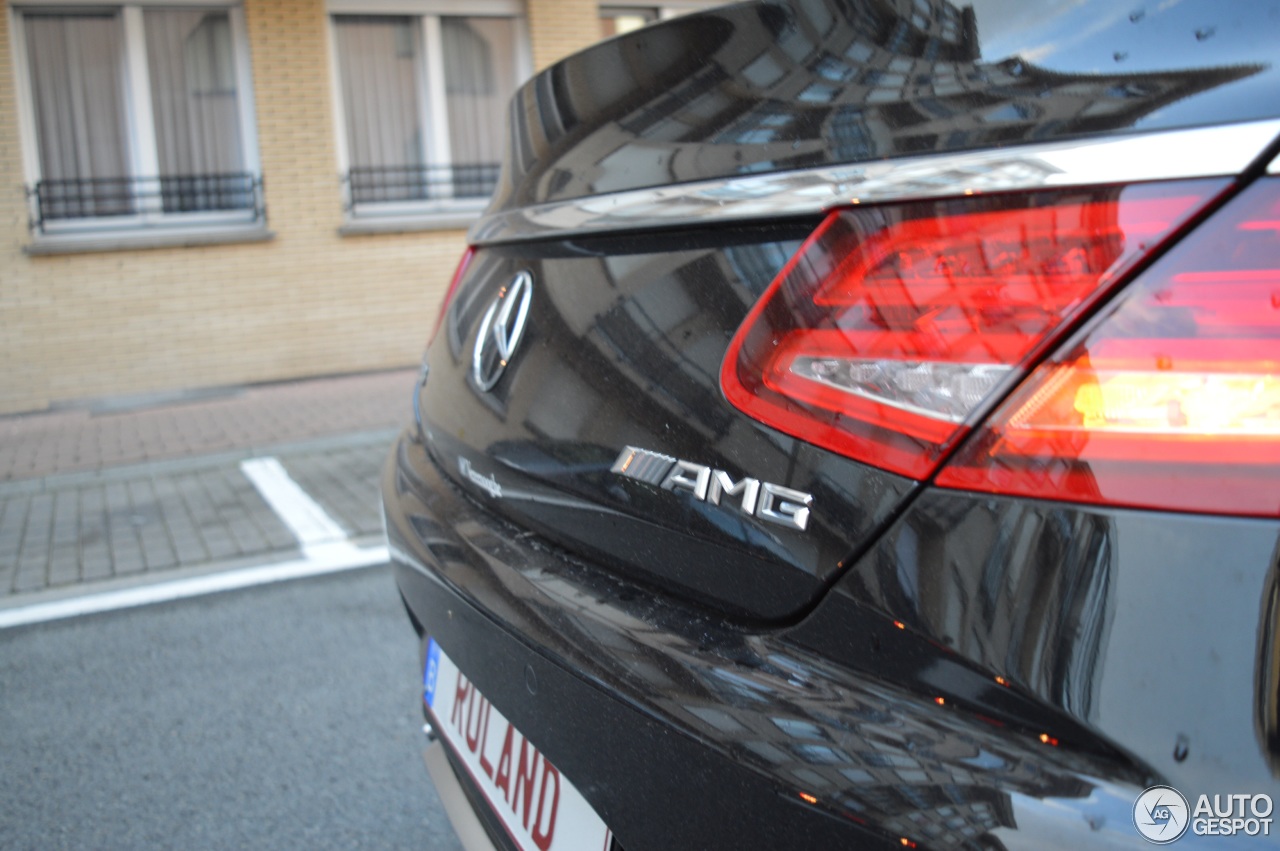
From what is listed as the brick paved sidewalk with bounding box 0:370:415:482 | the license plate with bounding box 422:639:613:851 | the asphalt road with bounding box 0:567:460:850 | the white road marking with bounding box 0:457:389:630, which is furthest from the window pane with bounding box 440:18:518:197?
the license plate with bounding box 422:639:613:851

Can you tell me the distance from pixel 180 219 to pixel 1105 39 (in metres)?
9.79

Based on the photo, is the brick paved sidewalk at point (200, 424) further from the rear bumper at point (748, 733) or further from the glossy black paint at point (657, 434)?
the rear bumper at point (748, 733)

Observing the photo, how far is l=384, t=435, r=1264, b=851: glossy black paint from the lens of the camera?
820 millimetres

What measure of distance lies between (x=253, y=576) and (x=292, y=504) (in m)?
1.19

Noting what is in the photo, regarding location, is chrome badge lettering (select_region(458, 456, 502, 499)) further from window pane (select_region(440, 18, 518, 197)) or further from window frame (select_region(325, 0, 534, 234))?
window pane (select_region(440, 18, 518, 197))

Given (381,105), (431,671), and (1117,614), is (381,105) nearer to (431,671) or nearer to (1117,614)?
(431,671)

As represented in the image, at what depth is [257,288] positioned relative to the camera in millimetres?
9555

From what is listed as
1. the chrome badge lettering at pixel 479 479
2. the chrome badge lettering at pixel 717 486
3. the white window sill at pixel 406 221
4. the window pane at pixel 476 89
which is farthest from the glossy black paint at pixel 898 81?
the window pane at pixel 476 89

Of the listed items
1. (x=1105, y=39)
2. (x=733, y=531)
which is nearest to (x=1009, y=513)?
(x=733, y=531)

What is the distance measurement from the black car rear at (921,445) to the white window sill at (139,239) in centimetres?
881

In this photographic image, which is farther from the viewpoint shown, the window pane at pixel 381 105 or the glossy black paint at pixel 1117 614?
the window pane at pixel 381 105

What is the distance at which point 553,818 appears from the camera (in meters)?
1.44

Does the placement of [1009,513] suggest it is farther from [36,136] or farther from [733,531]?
[36,136]

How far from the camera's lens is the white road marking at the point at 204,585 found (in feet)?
13.6
